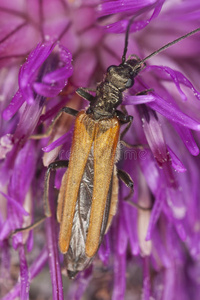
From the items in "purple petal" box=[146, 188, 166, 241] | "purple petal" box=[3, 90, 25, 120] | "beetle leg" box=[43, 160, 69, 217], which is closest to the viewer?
"purple petal" box=[3, 90, 25, 120]

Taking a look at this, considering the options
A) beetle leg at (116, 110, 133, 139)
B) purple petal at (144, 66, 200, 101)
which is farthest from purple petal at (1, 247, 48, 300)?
purple petal at (144, 66, 200, 101)

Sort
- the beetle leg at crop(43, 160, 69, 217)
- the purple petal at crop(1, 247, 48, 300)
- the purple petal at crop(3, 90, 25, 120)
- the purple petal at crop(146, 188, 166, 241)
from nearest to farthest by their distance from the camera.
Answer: the purple petal at crop(3, 90, 25, 120)
the beetle leg at crop(43, 160, 69, 217)
the purple petal at crop(146, 188, 166, 241)
the purple petal at crop(1, 247, 48, 300)

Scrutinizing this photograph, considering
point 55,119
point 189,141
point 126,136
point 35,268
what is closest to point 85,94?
point 55,119

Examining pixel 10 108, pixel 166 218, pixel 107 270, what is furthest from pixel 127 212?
pixel 10 108

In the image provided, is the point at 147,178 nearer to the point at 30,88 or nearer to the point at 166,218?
the point at 166,218

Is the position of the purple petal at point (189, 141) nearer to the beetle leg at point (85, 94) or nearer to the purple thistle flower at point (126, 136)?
the purple thistle flower at point (126, 136)

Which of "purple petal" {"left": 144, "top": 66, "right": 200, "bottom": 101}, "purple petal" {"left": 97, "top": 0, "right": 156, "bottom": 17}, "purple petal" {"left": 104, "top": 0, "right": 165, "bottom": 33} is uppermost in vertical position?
"purple petal" {"left": 97, "top": 0, "right": 156, "bottom": 17}

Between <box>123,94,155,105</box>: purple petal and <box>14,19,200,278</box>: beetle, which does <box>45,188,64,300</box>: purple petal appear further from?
<box>123,94,155,105</box>: purple petal

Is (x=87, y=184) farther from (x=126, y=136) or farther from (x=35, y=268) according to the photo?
(x=35, y=268)
